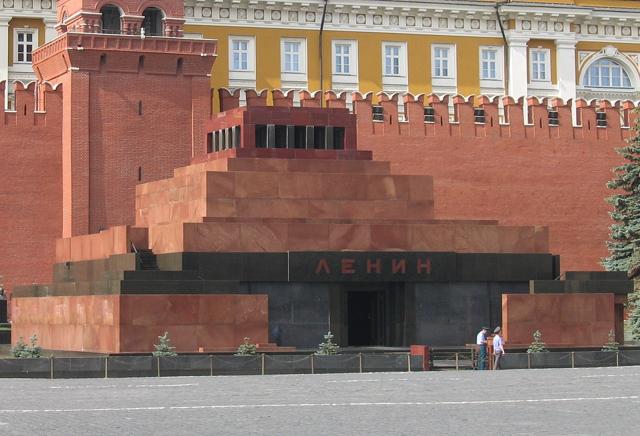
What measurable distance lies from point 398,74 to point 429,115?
40.8 feet

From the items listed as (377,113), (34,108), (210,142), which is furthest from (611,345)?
(34,108)

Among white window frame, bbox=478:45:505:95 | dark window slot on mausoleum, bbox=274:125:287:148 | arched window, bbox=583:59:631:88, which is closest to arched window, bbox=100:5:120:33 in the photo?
dark window slot on mausoleum, bbox=274:125:287:148

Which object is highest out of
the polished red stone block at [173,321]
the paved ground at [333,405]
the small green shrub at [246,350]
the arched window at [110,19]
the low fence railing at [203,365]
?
the arched window at [110,19]

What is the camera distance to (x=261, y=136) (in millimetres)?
35250

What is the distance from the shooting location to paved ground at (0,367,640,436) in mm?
18641

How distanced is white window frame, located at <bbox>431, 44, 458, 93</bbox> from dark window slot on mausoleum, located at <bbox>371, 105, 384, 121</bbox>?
514 inches

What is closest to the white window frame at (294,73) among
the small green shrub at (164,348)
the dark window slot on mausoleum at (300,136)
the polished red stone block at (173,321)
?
the dark window slot on mausoleum at (300,136)

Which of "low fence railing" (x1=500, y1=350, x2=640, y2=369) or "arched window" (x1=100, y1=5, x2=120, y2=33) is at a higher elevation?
"arched window" (x1=100, y1=5, x2=120, y2=33)

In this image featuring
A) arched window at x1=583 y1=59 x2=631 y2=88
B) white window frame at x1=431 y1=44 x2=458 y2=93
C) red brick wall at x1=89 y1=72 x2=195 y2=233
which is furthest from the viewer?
arched window at x1=583 y1=59 x2=631 y2=88

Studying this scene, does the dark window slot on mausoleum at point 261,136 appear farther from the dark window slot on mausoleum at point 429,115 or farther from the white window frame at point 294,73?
the white window frame at point 294,73

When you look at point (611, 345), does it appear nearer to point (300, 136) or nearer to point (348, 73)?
point (300, 136)

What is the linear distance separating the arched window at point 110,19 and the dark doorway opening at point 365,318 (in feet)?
37.7

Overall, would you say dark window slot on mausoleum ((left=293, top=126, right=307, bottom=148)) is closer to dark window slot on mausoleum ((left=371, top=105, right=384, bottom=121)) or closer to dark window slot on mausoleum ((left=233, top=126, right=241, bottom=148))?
dark window slot on mausoleum ((left=233, top=126, right=241, bottom=148))

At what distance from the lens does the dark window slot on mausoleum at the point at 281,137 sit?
116ft
